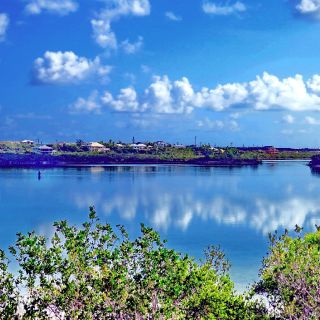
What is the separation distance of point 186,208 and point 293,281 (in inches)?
1623

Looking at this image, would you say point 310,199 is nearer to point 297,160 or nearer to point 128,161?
point 128,161

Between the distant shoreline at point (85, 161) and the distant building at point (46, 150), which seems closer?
the distant shoreline at point (85, 161)

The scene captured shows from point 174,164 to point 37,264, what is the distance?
126 meters

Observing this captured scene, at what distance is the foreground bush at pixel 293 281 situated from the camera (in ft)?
38.3

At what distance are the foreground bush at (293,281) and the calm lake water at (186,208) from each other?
8061mm

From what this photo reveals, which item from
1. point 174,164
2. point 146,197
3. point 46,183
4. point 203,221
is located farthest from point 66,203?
point 174,164

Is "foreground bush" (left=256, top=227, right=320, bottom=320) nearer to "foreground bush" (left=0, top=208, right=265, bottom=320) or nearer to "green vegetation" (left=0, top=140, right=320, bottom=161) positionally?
"foreground bush" (left=0, top=208, right=265, bottom=320)

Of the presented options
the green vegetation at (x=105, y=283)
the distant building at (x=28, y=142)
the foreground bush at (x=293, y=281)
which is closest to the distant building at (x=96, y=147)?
the distant building at (x=28, y=142)

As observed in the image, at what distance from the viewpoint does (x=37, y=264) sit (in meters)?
10.2

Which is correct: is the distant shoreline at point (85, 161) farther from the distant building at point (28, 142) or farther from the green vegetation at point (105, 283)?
the green vegetation at point (105, 283)

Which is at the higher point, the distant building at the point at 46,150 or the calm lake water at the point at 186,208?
the distant building at the point at 46,150

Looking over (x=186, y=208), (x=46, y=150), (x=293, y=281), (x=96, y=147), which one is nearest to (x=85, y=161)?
(x=96, y=147)

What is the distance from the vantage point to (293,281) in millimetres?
12922

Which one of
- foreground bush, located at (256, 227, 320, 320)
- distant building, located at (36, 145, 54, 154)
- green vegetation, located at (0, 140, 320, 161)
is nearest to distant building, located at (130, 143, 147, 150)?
green vegetation, located at (0, 140, 320, 161)
